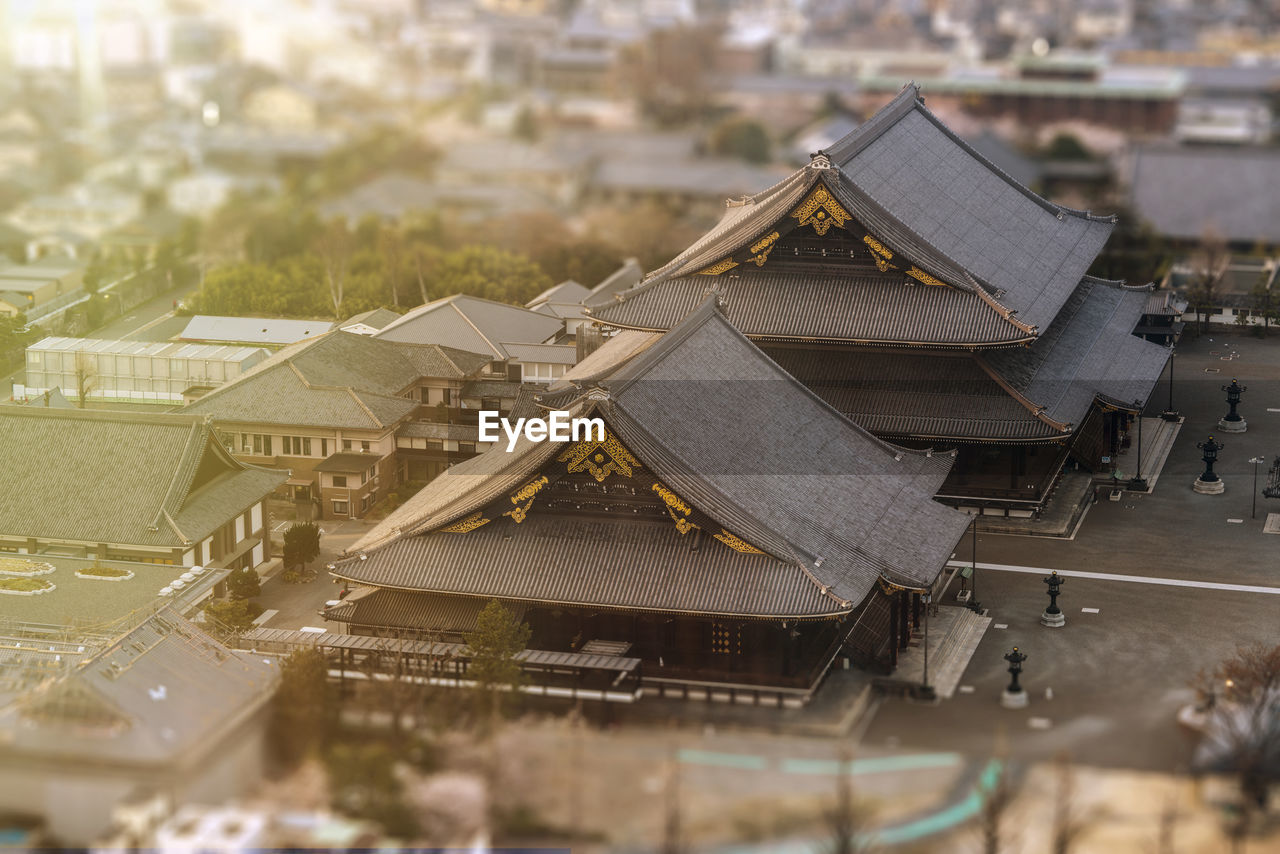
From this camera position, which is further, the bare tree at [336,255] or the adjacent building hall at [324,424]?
the bare tree at [336,255]

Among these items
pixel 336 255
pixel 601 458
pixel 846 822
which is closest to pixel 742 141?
pixel 336 255

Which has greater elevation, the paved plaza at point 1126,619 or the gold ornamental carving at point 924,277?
the gold ornamental carving at point 924,277

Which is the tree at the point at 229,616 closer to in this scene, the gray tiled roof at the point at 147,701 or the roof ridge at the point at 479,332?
the gray tiled roof at the point at 147,701

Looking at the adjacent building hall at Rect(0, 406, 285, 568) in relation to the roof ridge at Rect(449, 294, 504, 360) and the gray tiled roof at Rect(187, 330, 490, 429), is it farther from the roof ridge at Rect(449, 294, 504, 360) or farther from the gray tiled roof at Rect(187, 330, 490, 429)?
the roof ridge at Rect(449, 294, 504, 360)

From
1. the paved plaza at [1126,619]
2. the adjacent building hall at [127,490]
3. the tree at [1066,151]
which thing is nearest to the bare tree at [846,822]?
the paved plaza at [1126,619]

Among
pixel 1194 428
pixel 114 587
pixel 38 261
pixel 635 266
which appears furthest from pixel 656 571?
pixel 38 261

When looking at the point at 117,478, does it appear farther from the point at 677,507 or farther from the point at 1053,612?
the point at 1053,612

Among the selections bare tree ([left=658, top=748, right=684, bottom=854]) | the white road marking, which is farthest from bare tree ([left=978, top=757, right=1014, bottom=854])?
the white road marking
